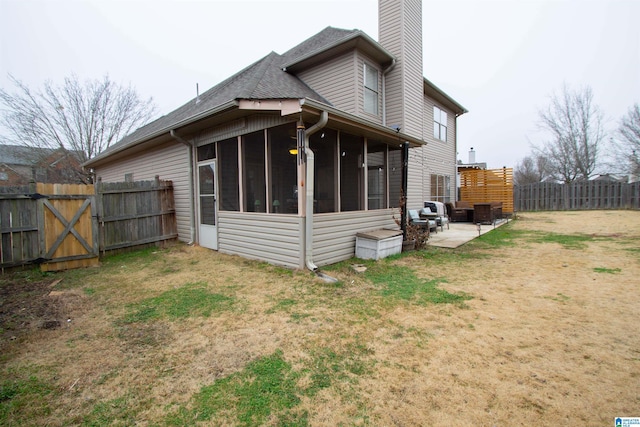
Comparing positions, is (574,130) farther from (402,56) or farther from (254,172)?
(254,172)

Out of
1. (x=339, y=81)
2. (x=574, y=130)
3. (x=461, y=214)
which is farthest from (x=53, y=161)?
(x=574, y=130)

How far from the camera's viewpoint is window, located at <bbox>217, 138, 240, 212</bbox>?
19.7ft

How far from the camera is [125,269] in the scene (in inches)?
214

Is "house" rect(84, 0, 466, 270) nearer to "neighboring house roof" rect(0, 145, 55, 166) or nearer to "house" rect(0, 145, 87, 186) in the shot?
"house" rect(0, 145, 87, 186)

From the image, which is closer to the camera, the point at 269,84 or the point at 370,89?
the point at 269,84

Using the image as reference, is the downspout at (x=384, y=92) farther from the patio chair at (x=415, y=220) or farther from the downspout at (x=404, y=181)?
the patio chair at (x=415, y=220)

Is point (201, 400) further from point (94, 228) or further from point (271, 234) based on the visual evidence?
point (94, 228)

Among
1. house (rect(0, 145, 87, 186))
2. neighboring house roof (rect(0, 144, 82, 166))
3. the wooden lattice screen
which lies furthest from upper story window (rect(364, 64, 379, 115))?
neighboring house roof (rect(0, 144, 82, 166))

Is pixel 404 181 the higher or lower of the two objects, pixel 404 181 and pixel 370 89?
the lower

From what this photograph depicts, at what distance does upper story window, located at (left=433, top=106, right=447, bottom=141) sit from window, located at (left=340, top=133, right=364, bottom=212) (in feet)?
21.8

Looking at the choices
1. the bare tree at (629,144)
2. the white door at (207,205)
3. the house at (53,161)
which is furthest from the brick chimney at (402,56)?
the bare tree at (629,144)

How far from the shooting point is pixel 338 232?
5617mm

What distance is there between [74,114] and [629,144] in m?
34.9

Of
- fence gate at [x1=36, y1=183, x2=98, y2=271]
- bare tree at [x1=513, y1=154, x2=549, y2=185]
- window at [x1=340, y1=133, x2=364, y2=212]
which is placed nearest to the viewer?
fence gate at [x1=36, y1=183, x2=98, y2=271]
